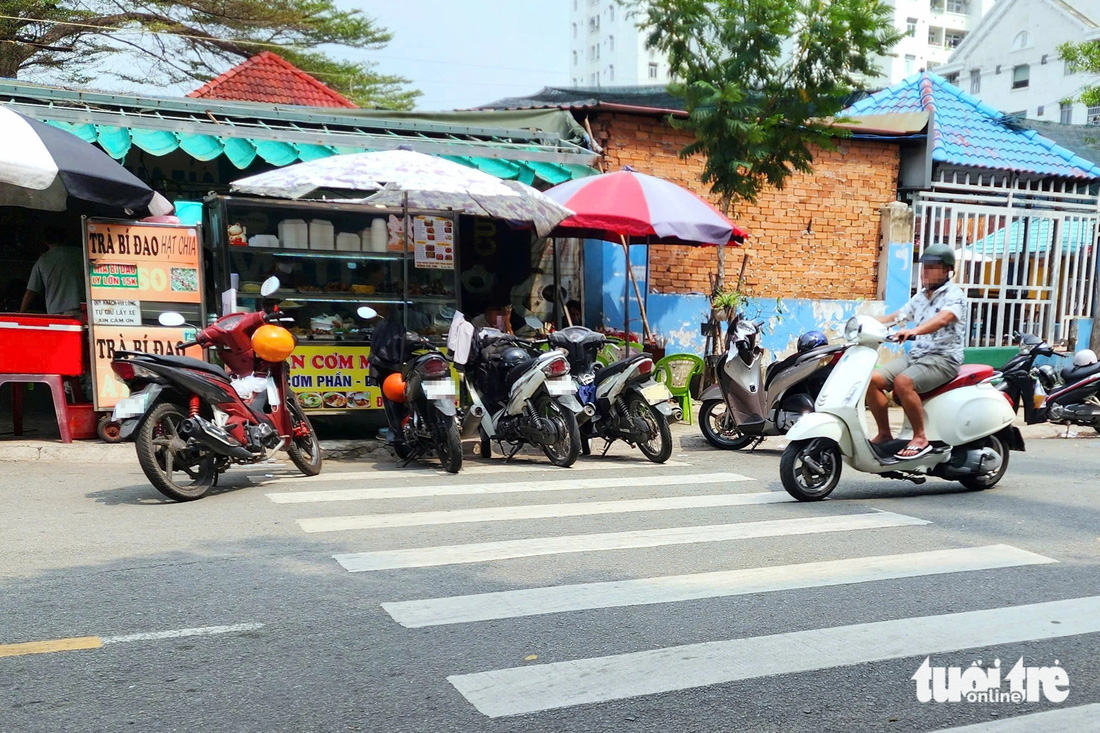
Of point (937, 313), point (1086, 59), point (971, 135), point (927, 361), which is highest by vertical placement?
point (1086, 59)

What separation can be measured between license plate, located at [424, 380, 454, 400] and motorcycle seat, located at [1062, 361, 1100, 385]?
26.4ft

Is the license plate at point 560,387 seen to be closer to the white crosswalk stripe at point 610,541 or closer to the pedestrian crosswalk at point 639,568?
the pedestrian crosswalk at point 639,568

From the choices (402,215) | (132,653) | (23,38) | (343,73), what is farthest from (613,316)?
(343,73)

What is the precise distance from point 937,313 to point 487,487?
3.67 meters

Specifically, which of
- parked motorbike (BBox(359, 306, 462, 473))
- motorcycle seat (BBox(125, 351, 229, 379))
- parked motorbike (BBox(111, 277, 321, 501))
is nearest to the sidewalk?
parked motorbike (BBox(359, 306, 462, 473))

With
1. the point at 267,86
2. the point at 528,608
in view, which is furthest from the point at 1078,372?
the point at 267,86

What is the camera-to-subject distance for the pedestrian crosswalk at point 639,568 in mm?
3607

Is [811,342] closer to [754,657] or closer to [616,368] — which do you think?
[616,368]

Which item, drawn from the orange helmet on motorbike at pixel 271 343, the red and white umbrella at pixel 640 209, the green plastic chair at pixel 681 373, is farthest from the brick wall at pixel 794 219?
the orange helmet on motorbike at pixel 271 343

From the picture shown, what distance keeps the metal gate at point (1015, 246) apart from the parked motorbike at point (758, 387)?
22.4 ft

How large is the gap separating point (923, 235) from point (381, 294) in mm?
9195

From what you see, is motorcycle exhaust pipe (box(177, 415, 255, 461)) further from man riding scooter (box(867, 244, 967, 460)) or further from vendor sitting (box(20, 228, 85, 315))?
man riding scooter (box(867, 244, 967, 460))

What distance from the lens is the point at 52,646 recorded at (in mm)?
3725

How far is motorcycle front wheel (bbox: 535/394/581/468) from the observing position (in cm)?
837
